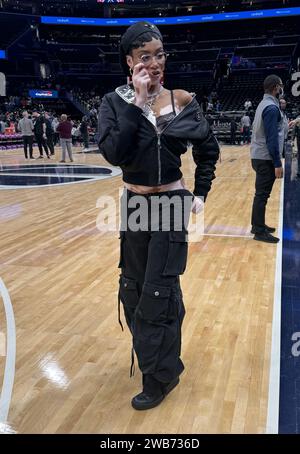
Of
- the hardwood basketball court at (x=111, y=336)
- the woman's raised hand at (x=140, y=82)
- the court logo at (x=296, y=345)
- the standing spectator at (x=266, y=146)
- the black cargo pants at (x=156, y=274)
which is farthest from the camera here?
the standing spectator at (x=266, y=146)

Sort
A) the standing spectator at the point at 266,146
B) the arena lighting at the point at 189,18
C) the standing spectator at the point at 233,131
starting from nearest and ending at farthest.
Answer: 1. the standing spectator at the point at 266,146
2. the standing spectator at the point at 233,131
3. the arena lighting at the point at 189,18

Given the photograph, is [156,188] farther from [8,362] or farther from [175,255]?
[8,362]

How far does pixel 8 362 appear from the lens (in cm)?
252

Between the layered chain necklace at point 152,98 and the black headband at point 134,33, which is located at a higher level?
the black headband at point 134,33

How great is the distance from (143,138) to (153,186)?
22 cm

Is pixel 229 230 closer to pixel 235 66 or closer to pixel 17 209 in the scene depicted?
pixel 17 209

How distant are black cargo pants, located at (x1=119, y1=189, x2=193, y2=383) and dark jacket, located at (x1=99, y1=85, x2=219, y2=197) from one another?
135mm

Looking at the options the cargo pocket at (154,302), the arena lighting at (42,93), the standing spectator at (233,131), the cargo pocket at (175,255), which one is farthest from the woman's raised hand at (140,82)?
the arena lighting at (42,93)

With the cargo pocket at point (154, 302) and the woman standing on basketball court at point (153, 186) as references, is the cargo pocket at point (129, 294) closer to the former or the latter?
the woman standing on basketball court at point (153, 186)

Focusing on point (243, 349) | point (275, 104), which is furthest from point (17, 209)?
point (243, 349)

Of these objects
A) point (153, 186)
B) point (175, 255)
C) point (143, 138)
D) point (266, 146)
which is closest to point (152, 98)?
point (143, 138)

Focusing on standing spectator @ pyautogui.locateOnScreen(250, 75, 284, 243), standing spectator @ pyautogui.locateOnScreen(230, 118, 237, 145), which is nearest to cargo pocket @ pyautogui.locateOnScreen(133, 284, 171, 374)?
standing spectator @ pyautogui.locateOnScreen(250, 75, 284, 243)

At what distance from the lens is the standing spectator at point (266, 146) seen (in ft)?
14.0

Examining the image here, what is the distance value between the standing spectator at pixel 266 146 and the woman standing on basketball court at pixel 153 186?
2494mm
